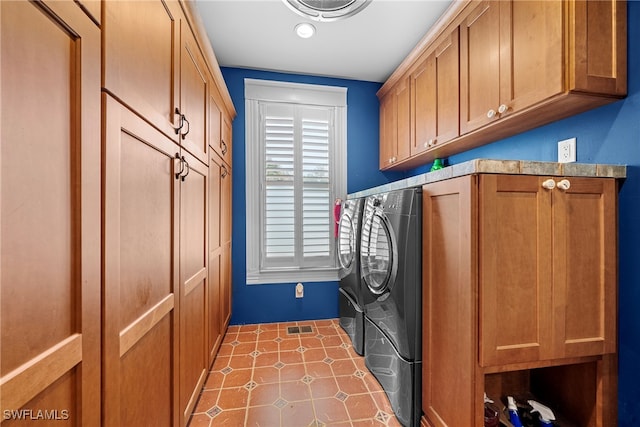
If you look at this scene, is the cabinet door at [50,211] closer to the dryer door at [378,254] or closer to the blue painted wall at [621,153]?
the dryer door at [378,254]

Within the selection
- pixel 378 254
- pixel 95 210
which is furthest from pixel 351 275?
pixel 95 210

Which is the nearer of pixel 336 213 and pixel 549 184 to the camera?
pixel 549 184

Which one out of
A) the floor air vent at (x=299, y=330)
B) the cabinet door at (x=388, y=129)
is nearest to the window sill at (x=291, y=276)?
the floor air vent at (x=299, y=330)

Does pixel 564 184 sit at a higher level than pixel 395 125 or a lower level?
lower

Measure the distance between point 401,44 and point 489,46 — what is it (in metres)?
0.95

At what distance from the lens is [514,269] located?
103cm

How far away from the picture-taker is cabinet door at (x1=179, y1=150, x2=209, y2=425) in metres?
1.24

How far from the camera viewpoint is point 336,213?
2.68 metres

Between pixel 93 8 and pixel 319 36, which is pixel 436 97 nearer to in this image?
pixel 319 36

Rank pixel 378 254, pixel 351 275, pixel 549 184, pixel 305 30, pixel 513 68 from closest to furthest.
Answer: pixel 549 184 → pixel 513 68 → pixel 378 254 → pixel 305 30 → pixel 351 275

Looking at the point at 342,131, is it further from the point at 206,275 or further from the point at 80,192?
the point at 80,192

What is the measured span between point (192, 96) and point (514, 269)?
1.67 meters

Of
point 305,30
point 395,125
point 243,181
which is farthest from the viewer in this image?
point 243,181

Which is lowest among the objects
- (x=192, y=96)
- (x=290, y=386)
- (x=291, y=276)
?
(x=290, y=386)
